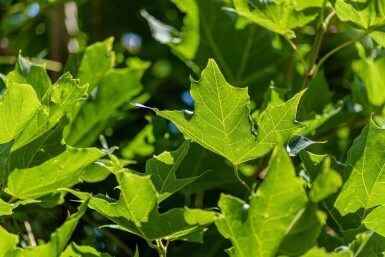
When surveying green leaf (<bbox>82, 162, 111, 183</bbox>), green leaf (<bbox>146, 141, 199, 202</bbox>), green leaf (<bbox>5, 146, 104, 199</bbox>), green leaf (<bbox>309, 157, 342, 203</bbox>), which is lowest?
green leaf (<bbox>82, 162, 111, 183</bbox>)

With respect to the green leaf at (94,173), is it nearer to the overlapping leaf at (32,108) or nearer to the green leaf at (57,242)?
the overlapping leaf at (32,108)

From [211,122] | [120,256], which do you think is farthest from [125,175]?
[120,256]

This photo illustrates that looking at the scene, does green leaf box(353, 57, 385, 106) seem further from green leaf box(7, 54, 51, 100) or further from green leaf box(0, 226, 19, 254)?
green leaf box(0, 226, 19, 254)

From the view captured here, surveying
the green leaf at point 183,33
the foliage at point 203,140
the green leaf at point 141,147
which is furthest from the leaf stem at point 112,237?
the green leaf at point 183,33

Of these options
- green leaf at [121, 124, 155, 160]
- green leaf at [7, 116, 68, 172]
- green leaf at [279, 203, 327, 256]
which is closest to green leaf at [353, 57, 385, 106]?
green leaf at [121, 124, 155, 160]

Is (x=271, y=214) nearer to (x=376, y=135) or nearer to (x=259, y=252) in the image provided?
(x=259, y=252)

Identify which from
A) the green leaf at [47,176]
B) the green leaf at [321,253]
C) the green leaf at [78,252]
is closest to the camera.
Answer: the green leaf at [321,253]

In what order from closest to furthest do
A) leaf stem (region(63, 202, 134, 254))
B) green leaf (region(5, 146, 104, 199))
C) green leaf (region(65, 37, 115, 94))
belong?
green leaf (region(5, 146, 104, 199)), green leaf (region(65, 37, 115, 94)), leaf stem (region(63, 202, 134, 254))

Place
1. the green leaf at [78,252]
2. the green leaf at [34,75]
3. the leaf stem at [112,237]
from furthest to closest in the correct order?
the leaf stem at [112,237] < the green leaf at [34,75] < the green leaf at [78,252]
